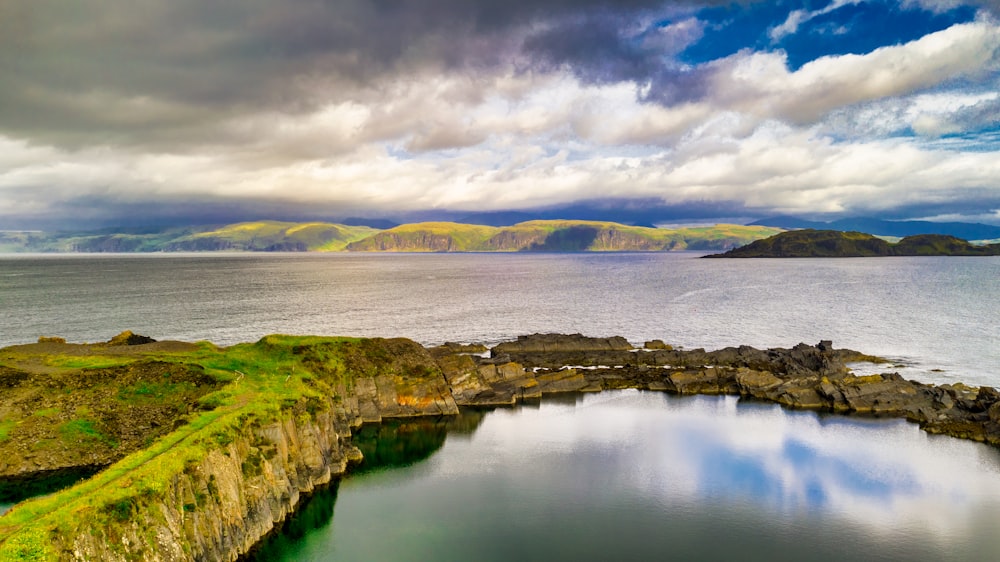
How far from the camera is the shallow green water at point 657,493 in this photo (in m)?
43.1

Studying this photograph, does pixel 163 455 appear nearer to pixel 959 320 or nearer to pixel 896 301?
pixel 959 320

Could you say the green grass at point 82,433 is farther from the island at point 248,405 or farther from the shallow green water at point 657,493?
the shallow green water at point 657,493

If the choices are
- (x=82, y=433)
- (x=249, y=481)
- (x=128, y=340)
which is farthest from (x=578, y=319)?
(x=82, y=433)

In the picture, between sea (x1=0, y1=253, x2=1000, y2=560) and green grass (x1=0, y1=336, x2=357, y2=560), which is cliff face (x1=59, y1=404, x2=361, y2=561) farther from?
sea (x1=0, y1=253, x2=1000, y2=560)

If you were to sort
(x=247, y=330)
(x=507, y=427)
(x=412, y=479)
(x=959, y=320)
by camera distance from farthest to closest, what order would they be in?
1. (x=959, y=320)
2. (x=247, y=330)
3. (x=507, y=427)
4. (x=412, y=479)

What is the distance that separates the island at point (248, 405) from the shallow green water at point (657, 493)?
436 cm

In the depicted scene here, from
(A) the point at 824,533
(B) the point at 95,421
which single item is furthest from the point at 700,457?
(B) the point at 95,421

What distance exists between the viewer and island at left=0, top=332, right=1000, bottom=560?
32.2m

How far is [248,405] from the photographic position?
4941cm

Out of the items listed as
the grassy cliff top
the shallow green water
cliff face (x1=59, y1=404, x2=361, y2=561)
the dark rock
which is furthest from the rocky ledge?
the dark rock

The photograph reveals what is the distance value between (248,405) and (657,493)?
37662 millimetres

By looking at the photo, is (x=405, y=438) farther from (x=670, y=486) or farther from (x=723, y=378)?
(x=723, y=378)

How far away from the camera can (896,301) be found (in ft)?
588

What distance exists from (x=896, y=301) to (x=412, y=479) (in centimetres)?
18224
